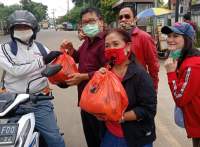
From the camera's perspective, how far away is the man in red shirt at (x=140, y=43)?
17.1ft

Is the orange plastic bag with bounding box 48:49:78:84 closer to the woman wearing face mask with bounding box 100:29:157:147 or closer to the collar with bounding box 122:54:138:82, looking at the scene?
the woman wearing face mask with bounding box 100:29:157:147

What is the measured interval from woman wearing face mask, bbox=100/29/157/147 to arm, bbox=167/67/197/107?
0.98 ft

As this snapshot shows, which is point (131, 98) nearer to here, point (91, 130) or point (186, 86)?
point (186, 86)

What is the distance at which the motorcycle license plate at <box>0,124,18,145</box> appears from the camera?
9.14 feet

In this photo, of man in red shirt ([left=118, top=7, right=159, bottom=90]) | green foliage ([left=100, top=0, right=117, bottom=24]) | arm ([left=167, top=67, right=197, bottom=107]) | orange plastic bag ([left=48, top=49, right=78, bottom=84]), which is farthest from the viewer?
green foliage ([left=100, top=0, right=117, bottom=24])

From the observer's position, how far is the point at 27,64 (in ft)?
12.5

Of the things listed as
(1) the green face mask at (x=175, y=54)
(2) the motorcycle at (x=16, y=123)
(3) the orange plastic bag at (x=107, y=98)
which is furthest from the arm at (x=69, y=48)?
(3) the orange plastic bag at (x=107, y=98)

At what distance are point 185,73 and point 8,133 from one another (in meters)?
1.46

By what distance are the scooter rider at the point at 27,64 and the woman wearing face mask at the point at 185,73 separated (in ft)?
3.66

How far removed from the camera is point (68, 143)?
19.7ft

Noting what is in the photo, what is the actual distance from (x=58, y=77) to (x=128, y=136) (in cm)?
118

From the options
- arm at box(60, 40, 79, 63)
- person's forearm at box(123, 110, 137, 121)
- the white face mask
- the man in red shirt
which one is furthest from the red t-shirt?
the man in red shirt

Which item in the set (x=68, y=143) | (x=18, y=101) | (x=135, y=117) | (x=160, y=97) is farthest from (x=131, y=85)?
(x=160, y=97)

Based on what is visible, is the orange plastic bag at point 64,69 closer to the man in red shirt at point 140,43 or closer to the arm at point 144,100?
the arm at point 144,100
